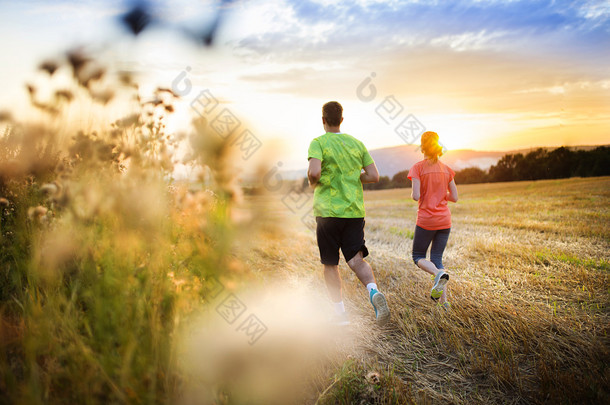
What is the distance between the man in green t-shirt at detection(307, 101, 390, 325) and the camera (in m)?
3.38

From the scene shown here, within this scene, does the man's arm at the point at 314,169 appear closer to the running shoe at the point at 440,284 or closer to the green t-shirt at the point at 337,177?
the green t-shirt at the point at 337,177

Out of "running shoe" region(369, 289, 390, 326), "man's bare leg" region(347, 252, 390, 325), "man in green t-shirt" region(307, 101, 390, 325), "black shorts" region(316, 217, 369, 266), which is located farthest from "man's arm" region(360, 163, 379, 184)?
"running shoe" region(369, 289, 390, 326)

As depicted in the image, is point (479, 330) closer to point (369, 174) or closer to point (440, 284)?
point (440, 284)

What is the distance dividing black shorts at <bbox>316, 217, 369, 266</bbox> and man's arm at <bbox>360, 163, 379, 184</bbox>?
1.26 ft

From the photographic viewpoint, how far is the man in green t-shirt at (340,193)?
11.1 feet

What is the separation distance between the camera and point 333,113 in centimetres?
349

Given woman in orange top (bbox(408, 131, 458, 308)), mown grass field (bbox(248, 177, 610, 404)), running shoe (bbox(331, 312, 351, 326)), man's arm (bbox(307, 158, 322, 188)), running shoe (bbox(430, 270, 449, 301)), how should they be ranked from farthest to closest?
1. woman in orange top (bbox(408, 131, 458, 308))
2. running shoe (bbox(430, 270, 449, 301))
3. running shoe (bbox(331, 312, 351, 326))
4. man's arm (bbox(307, 158, 322, 188))
5. mown grass field (bbox(248, 177, 610, 404))

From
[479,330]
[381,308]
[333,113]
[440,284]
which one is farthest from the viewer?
[440,284]

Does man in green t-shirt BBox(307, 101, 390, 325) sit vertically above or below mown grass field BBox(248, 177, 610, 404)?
above

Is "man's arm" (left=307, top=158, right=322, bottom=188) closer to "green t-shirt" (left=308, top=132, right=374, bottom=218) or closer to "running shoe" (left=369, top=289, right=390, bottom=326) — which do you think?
"green t-shirt" (left=308, top=132, right=374, bottom=218)

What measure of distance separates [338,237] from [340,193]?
42 cm

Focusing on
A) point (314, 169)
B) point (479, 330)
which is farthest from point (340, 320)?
point (314, 169)

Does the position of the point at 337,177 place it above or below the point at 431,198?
above

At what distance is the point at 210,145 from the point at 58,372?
182 centimetres
